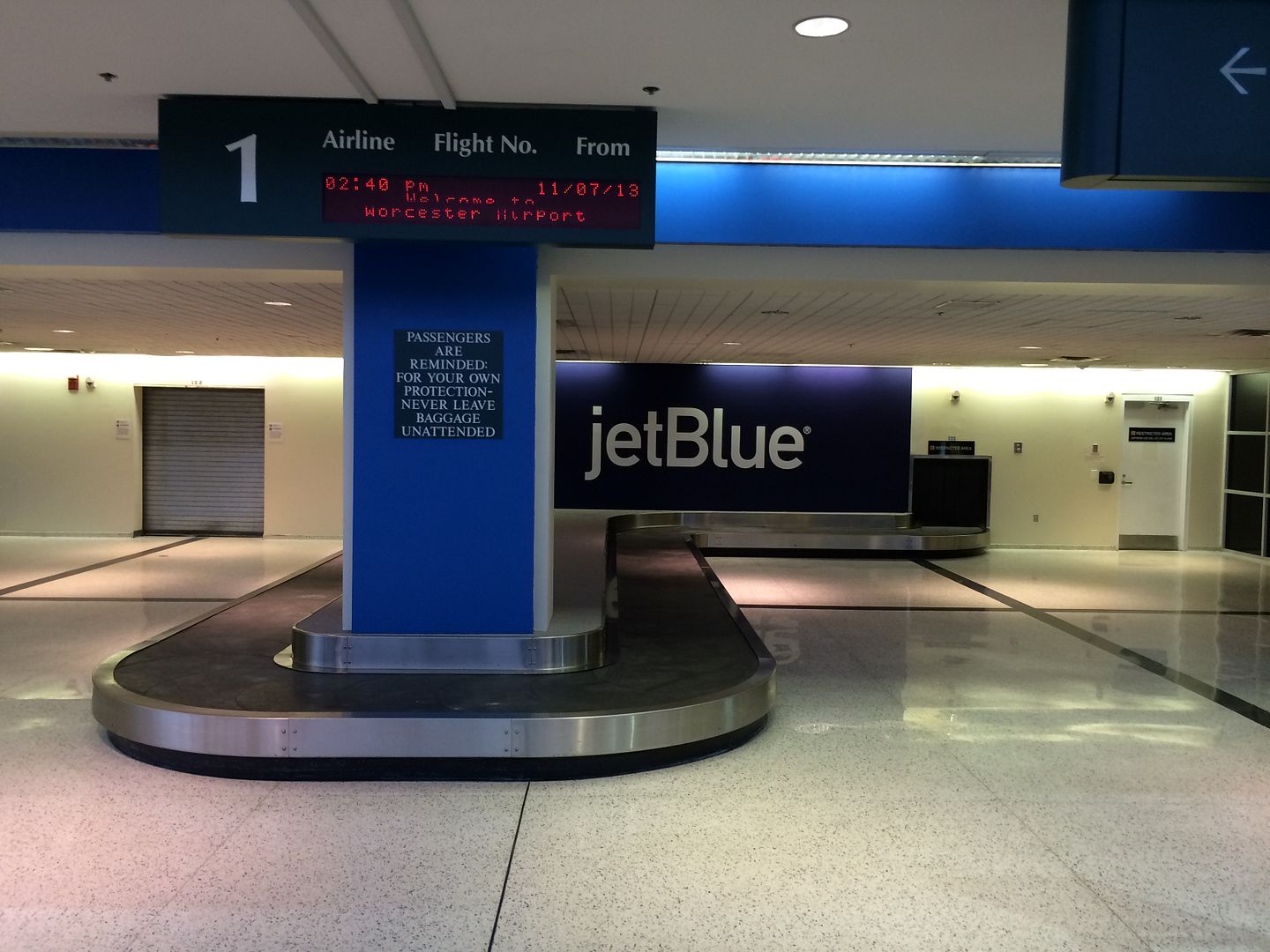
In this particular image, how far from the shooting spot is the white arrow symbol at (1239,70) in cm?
252

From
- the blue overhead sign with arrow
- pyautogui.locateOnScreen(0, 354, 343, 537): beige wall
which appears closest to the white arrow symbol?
the blue overhead sign with arrow

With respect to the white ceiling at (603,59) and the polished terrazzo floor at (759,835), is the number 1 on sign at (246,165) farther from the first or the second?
the polished terrazzo floor at (759,835)

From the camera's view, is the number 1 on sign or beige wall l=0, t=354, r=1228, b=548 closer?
the number 1 on sign

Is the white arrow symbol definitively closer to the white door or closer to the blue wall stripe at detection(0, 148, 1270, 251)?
the blue wall stripe at detection(0, 148, 1270, 251)

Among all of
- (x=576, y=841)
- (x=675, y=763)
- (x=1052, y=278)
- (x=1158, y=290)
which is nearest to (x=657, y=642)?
(x=675, y=763)

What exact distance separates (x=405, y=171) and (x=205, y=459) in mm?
13435

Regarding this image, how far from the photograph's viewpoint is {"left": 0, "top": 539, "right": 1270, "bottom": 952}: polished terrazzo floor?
3.70 m

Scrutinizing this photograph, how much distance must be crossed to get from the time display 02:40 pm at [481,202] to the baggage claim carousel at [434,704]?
267 cm

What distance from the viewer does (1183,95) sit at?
8.29ft

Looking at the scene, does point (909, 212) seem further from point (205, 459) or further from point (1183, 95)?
point (205, 459)

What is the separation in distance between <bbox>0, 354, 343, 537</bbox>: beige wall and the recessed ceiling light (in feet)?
44.7

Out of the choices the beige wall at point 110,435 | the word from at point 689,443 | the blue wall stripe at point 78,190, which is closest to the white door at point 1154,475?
the word from at point 689,443

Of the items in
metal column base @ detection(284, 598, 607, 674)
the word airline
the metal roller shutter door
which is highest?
the word airline

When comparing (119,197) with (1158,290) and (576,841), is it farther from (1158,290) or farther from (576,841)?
(1158,290)
